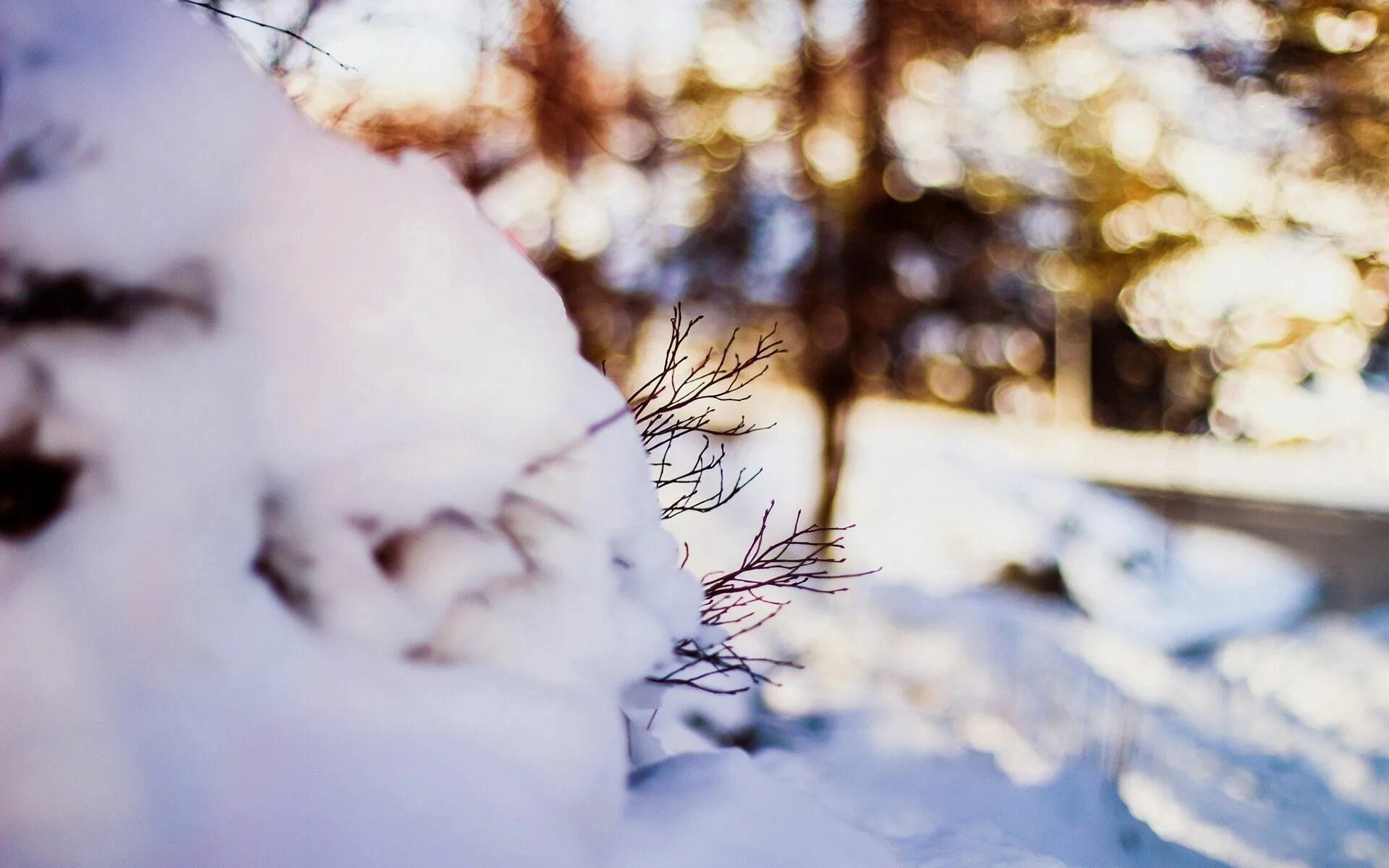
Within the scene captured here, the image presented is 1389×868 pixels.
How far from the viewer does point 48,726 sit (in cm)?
155

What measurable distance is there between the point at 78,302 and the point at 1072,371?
17448mm

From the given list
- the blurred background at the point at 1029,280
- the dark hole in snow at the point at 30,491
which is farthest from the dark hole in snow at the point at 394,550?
the blurred background at the point at 1029,280

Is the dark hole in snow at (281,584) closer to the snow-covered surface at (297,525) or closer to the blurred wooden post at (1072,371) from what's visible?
the snow-covered surface at (297,525)

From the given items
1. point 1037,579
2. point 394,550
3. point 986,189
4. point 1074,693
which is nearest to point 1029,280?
point 986,189

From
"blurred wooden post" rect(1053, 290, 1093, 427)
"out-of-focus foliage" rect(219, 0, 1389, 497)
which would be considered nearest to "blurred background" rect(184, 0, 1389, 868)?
"out-of-focus foliage" rect(219, 0, 1389, 497)

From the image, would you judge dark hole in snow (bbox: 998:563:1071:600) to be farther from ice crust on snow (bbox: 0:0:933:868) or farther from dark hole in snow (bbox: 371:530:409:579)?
dark hole in snow (bbox: 371:530:409:579)

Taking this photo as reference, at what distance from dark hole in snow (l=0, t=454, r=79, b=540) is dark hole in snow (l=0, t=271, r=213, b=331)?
27 centimetres

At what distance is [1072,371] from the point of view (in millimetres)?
16969

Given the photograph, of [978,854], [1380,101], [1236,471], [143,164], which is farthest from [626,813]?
[1236,471]

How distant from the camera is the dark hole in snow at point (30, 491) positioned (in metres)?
1.62

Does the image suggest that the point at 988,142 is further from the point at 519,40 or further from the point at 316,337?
the point at 316,337

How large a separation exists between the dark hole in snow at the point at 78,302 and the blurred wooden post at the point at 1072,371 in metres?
15.4

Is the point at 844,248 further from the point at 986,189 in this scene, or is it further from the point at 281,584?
the point at 281,584

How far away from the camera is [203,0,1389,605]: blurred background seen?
269 inches
